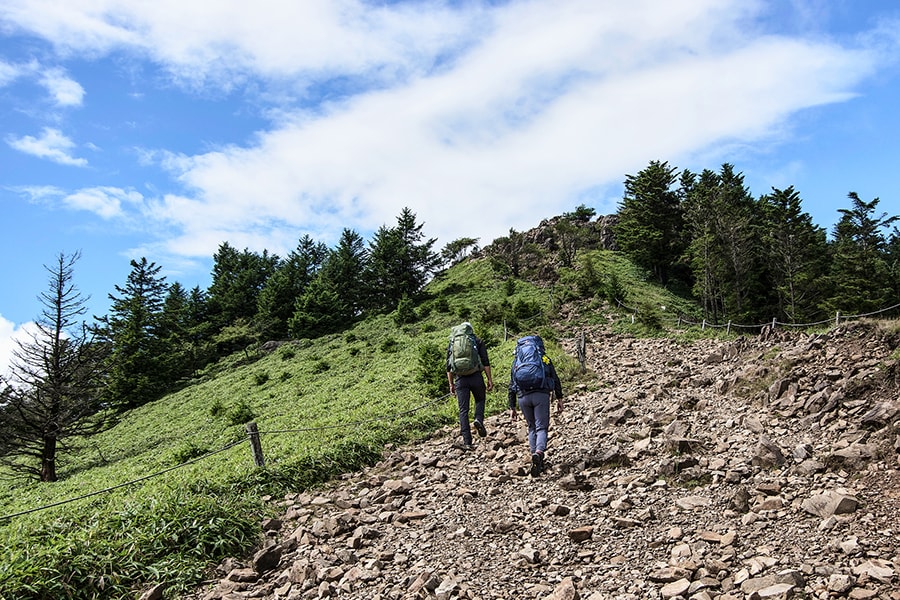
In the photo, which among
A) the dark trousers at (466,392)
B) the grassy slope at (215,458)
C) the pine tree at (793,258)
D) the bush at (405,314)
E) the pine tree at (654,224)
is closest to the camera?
the grassy slope at (215,458)

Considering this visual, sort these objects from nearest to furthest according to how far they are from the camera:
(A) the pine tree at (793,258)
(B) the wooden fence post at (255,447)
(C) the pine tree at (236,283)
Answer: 1. (B) the wooden fence post at (255,447)
2. (A) the pine tree at (793,258)
3. (C) the pine tree at (236,283)

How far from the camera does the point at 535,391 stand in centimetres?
810

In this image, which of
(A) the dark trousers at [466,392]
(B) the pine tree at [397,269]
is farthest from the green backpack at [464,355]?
(B) the pine tree at [397,269]

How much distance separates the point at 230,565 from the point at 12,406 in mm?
23251

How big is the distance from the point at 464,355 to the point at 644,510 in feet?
14.4

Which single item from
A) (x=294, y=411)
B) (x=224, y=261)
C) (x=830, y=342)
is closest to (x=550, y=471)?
(x=830, y=342)

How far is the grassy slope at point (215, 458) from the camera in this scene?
614 cm

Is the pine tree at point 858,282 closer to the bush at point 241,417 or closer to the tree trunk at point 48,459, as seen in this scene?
the bush at point 241,417

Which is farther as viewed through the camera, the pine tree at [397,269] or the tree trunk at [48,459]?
the pine tree at [397,269]

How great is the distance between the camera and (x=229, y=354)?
5862cm

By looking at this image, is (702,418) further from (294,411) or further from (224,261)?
(224,261)

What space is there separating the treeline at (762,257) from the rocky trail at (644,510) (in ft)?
101

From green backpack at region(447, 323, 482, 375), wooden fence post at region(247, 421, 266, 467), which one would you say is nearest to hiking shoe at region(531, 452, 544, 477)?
green backpack at region(447, 323, 482, 375)

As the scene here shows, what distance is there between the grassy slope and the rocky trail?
0.67 metres
